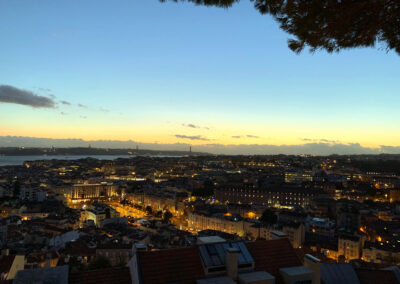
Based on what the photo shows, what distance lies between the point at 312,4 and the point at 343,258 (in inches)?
516

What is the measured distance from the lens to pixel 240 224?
18.2 metres

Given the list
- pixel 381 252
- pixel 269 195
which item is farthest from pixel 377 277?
pixel 269 195

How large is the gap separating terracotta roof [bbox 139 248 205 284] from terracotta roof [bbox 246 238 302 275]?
63 centimetres

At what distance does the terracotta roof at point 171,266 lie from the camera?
2982 millimetres

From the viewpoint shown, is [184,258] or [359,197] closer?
[184,258]

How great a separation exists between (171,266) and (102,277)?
2.16 ft

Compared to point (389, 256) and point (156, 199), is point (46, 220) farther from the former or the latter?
point (389, 256)

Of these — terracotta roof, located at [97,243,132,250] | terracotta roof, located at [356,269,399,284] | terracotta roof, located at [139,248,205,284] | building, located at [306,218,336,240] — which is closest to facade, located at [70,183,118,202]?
building, located at [306,218,336,240]

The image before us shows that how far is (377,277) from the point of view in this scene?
5.15 meters

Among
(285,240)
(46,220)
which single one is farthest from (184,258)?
(46,220)

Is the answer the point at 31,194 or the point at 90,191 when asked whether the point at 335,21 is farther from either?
the point at 90,191

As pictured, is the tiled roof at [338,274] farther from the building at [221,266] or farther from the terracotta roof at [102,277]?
the terracotta roof at [102,277]

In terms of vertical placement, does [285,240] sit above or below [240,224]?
above

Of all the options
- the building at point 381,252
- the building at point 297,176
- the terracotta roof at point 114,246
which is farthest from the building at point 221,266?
the building at point 297,176
